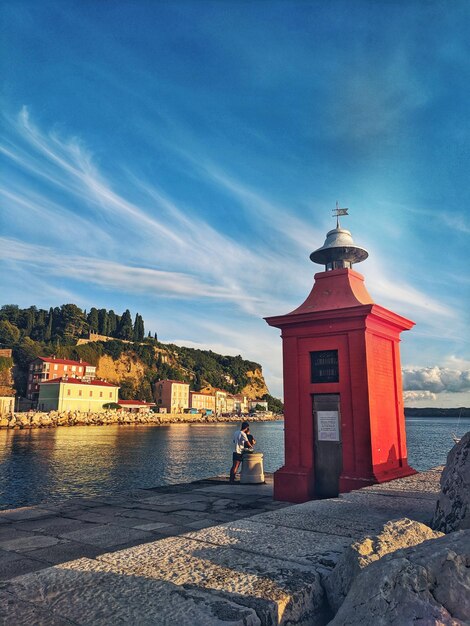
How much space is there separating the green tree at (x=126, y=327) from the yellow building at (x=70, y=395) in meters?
41.1

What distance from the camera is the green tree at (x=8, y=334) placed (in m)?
113

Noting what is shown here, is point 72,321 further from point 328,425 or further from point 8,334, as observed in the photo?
point 328,425

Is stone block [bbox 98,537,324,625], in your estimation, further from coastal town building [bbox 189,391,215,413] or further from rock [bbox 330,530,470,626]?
coastal town building [bbox 189,391,215,413]

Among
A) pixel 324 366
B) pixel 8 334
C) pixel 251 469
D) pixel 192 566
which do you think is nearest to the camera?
pixel 192 566

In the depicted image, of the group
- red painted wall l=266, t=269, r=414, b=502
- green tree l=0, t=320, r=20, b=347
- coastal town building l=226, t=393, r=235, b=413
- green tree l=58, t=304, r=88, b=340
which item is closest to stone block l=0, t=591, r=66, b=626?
red painted wall l=266, t=269, r=414, b=502

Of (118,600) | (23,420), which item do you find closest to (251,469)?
(118,600)

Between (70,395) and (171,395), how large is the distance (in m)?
38.8

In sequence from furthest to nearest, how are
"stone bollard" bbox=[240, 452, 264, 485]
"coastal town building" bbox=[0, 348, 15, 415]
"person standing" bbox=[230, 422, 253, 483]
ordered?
"coastal town building" bbox=[0, 348, 15, 415] → "person standing" bbox=[230, 422, 253, 483] → "stone bollard" bbox=[240, 452, 264, 485]

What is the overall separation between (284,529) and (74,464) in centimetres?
3063

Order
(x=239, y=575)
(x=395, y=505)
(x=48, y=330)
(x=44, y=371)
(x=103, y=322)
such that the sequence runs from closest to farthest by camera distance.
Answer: (x=239, y=575) < (x=395, y=505) < (x=44, y=371) < (x=48, y=330) < (x=103, y=322)

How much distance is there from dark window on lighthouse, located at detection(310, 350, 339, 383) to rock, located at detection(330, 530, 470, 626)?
7.86 metres

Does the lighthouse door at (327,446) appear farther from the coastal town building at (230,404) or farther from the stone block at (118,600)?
the coastal town building at (230,404)

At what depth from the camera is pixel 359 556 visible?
3201 mm

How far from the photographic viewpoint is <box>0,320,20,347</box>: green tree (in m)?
113
